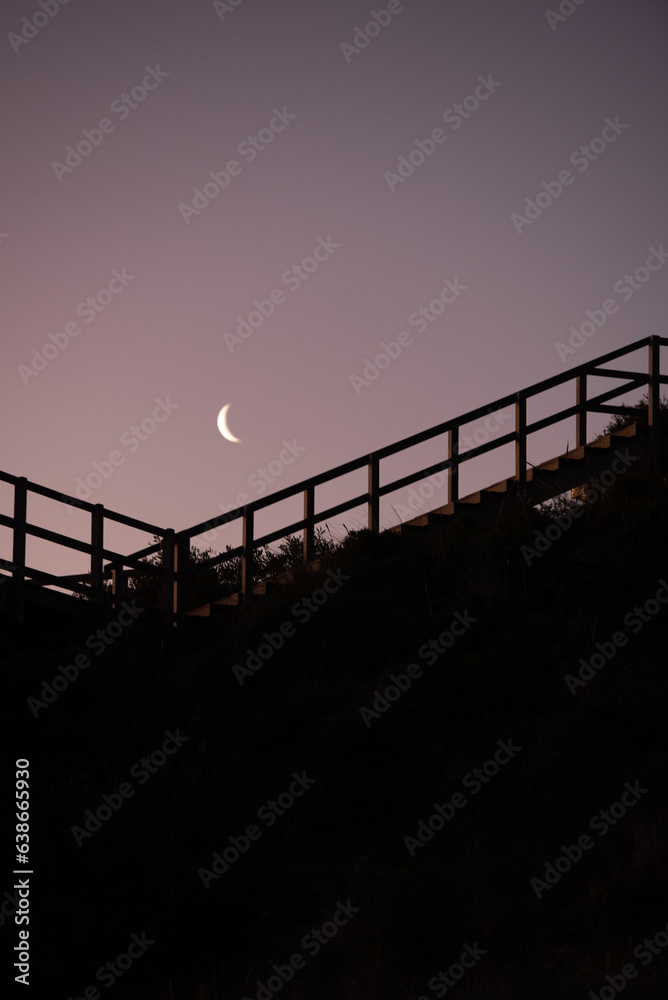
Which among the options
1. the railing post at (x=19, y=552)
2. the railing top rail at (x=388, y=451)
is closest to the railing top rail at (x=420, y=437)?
the railing top rail at (x=388, y=451)

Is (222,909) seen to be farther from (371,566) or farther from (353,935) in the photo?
(371,566)

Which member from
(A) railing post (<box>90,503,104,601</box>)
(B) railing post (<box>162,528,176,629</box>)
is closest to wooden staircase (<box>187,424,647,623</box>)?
(B) railing post (<box>162,528,176,629</box>)

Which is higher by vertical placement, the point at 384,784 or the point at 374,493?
the point at 374,493

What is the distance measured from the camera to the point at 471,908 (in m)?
6.64

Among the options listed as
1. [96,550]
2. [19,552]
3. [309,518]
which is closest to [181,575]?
[96,550]

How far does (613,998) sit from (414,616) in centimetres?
596

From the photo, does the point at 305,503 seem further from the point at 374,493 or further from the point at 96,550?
the point at 96,550

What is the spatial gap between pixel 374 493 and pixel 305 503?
3.33 feet

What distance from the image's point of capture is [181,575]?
12.9 metres

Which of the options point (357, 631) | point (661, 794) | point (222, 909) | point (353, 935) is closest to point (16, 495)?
point (357, 631)

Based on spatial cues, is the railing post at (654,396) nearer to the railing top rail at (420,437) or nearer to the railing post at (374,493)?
the railing top rail at (420,437)

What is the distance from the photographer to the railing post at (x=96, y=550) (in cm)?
1189

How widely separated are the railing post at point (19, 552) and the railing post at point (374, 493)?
480 centimetres

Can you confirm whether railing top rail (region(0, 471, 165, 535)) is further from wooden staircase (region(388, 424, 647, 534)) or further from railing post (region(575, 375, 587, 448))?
railing post (region(575, 375, 587, 448))
